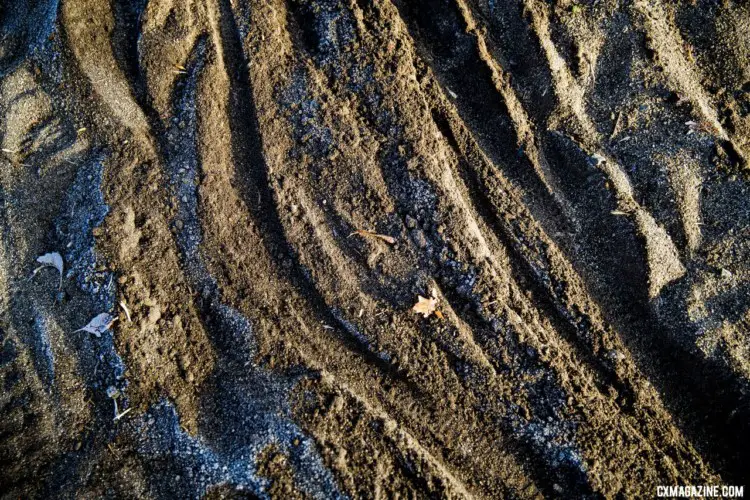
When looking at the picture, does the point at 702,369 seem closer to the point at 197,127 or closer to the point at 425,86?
the point at 425,86

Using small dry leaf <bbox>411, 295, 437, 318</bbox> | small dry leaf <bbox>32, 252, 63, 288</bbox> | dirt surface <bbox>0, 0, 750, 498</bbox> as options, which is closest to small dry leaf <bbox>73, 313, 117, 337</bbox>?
dirt surface <bbox>0, 0, 750, 498</bbox>

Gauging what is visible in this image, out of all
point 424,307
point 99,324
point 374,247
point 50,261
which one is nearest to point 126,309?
point 99,324

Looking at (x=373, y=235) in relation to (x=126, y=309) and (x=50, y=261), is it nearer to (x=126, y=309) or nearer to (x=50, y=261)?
(x=126, y=309)

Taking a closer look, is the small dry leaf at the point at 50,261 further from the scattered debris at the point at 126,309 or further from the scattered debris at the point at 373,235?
the scattered debris at the point at 373,235

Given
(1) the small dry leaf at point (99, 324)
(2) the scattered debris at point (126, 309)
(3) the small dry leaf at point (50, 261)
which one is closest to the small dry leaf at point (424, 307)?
(2) the scattered debris at point (126, 309)

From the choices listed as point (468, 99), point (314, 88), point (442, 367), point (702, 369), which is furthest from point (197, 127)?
point (702, 369)

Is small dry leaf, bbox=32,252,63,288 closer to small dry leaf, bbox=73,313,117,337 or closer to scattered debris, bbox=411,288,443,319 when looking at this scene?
small dry leaf, bbox=73,313,117,337
